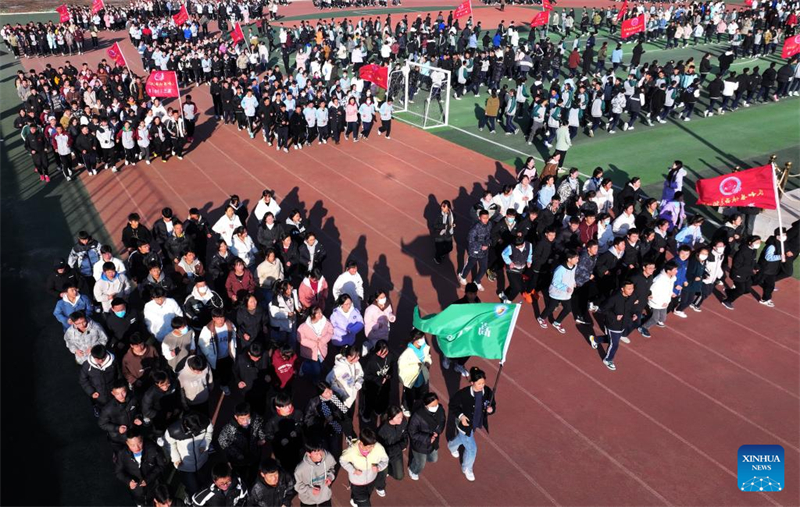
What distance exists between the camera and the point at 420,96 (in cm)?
2384

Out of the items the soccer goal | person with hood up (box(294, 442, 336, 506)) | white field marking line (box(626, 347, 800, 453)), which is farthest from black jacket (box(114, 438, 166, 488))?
the soccer goal

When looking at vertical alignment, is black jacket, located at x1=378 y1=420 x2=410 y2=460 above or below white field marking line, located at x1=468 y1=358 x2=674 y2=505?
above

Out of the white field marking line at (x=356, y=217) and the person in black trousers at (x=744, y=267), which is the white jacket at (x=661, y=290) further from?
the white field marking line at (x=356, y=217)

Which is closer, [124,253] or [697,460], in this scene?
[697,460]

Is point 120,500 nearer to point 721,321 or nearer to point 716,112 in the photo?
point 721,321

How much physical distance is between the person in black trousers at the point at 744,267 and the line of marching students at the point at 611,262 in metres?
0.02

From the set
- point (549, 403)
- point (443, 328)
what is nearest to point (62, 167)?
point (443, 328)

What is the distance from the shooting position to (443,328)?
7.14 meters

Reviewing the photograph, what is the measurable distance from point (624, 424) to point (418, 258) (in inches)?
214

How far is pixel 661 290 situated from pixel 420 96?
17190 mm

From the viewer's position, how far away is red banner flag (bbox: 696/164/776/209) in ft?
32.8

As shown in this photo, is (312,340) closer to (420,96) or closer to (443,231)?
(443,231)

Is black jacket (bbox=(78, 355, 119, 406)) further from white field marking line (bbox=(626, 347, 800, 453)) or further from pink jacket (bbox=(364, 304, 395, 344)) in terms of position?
white field marking line (bbox=(626, 347, 800, 453))

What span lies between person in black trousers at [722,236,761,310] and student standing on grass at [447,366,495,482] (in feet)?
19.9
